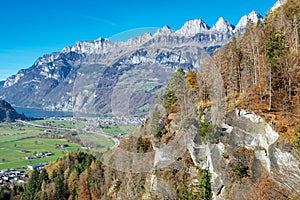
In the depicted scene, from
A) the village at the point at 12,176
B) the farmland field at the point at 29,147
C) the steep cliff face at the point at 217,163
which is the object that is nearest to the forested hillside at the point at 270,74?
the steep cliff face at the point at 217,163

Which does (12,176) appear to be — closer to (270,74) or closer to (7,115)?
(270,74)

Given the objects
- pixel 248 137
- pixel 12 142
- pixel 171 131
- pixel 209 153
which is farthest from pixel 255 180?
pixel 12 142

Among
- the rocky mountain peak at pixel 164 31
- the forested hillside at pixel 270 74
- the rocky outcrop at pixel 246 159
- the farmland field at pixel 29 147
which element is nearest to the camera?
the rocky mountain peak at pixel 164 31

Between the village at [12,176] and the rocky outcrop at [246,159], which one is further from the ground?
the rocky outcrop at [246,159]

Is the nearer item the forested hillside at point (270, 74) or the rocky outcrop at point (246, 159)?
the rocky outcrop at point (246, 159)

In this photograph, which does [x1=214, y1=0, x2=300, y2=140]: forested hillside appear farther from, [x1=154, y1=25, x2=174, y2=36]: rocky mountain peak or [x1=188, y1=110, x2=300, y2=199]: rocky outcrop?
[x1=154, y1=25, x2=174, y2=36]: rocky mountain peak

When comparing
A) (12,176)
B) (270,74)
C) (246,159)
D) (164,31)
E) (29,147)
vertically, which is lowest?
(12,176)

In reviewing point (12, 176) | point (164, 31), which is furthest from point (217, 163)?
point (12, 176)

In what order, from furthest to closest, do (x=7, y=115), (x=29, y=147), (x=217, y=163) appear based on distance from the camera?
(x=7, y=115)
(x=29, y=147)
(x=217, y=163)

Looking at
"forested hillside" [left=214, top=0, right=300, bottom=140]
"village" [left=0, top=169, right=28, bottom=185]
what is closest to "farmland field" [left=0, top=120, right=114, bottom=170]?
"village" [left=0, top=169, right=28, bottom=185]

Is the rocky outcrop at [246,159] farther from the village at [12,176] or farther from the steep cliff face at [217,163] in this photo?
the village at [12,176]

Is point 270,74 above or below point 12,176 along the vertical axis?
above

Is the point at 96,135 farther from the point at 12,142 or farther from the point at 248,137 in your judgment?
the point at 12,142

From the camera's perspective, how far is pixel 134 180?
2369cm
